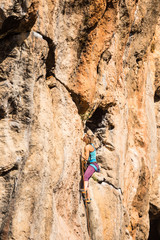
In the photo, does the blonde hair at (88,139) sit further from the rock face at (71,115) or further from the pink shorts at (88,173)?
the pink shorts at (88,173)

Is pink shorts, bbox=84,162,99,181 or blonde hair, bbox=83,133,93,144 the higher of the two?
blonde hair, bbox=83,133,93,144

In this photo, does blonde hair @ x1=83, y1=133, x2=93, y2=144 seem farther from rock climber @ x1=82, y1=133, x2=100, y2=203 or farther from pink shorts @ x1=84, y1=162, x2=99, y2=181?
pink shorts @ x1=84, y1=162, x2=99, y2=181

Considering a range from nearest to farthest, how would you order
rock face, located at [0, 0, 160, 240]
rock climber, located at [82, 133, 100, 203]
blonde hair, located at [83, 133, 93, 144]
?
rock face, located at [0, 0, 160, 240] → rock climber, located at [82, 133, 100, 203] → blonde hair, located at [83, 133, 93, 144]

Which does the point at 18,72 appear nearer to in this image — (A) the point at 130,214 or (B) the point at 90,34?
(B) the point at 90,34

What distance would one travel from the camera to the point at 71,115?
6.19 m

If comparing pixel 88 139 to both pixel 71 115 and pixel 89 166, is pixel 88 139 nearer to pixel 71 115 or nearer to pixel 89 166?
pixel 89 166

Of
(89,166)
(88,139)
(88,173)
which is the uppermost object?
(88,139)

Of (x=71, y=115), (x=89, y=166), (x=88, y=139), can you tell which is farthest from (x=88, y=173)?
(x=71, y=115)

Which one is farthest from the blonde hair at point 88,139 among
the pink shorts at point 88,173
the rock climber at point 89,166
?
the pink shorts at point 88,173

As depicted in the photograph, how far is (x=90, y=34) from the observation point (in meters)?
6.46

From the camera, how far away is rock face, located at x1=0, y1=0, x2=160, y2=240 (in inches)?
185

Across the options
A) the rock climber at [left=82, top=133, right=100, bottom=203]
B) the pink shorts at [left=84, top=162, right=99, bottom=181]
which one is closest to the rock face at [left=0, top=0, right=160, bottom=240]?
the rock climber at [left=82, top=133, right=100, bottom=203]

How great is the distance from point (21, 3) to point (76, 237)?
3717 millimetres

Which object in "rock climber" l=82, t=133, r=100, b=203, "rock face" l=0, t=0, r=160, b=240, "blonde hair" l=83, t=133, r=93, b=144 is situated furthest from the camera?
"blonde hair" l=83, t=133, r=93, b=144
